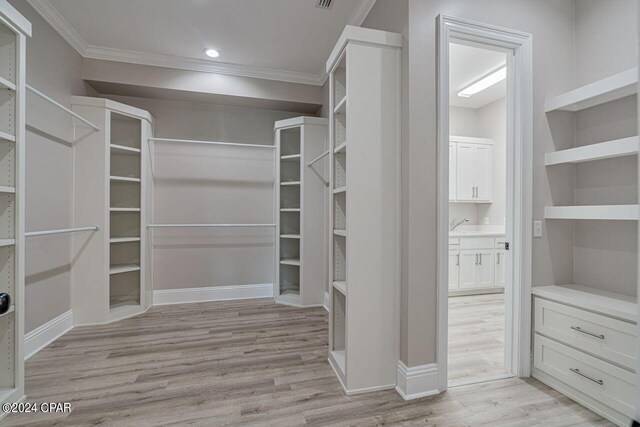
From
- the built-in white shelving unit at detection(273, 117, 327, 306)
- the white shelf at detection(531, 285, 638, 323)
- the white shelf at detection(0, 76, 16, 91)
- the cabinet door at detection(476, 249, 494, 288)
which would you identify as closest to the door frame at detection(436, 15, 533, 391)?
the white shelf at detection(531, 285, 638, 323)

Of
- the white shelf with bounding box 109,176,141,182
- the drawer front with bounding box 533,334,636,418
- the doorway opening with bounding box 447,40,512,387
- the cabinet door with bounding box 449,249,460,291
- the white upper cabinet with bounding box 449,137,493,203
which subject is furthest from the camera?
the white upper cabinet with bounding box 449,137,493,203

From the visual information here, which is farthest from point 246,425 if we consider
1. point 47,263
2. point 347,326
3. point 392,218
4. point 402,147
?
point 47,263

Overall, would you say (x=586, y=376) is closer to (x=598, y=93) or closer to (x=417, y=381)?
(x=417, y=381)

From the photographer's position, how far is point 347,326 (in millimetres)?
1762

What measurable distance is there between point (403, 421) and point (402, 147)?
1584mm

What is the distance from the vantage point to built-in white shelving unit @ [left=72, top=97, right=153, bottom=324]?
112 inches

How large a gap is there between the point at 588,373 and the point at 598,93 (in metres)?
1.71

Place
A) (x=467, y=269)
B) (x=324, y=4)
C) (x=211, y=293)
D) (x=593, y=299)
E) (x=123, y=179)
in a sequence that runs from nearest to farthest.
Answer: (x=593, y=299) < (x=324, y=4) < (x=123, y=179) < (x=211, y=293) < (x=467, y=269)

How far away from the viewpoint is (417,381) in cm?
173

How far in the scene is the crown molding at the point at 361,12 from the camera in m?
2.26

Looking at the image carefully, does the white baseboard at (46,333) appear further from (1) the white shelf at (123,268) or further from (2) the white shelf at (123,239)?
(2) the white shelf at (123,239)

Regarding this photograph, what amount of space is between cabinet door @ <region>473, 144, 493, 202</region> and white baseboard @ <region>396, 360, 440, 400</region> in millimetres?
3598

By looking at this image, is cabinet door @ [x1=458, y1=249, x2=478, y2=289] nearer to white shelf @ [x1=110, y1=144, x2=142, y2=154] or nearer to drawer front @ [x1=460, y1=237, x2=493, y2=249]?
drawer front @ [x1=460, y1=237, x2=493, y2=249]

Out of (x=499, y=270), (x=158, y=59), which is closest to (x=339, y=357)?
(x=499, y=270)
